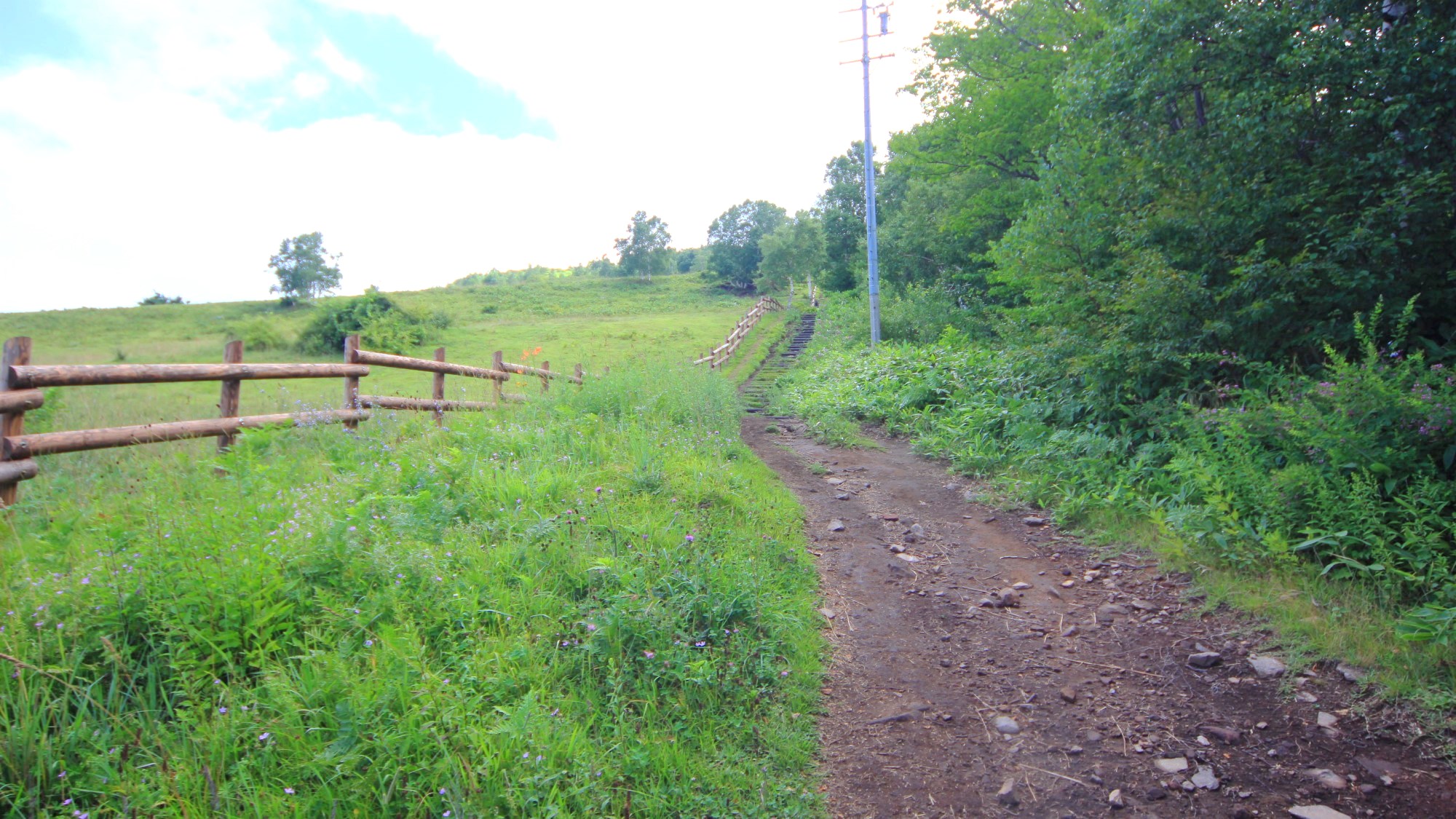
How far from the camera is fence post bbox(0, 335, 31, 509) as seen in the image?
4625 mm

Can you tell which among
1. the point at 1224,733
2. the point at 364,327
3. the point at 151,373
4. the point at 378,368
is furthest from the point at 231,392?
the point at 364,327

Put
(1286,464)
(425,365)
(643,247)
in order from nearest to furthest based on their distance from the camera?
(1286,464) → (425,365) → (643,247)

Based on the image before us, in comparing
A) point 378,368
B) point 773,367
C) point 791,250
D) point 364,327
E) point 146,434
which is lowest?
point 773,367

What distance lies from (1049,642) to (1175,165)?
17.8 ft

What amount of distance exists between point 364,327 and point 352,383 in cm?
2495

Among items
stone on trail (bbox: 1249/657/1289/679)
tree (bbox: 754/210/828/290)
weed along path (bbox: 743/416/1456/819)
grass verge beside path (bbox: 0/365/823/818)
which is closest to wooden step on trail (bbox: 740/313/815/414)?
weed along path (bbox: 743/416/1456/819)

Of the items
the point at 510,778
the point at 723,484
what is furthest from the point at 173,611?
the point at 723,484

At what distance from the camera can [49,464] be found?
5.23 metres

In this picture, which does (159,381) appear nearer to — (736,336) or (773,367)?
(773,367)

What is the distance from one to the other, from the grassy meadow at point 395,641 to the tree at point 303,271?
39728 mm

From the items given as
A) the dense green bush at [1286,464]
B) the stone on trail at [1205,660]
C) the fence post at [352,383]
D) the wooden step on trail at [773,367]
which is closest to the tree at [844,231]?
the wooden step on trail at [773,367]

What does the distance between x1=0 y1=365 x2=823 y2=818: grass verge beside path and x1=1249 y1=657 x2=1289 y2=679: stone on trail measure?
7.67 ft

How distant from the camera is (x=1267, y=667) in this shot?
3.72 metres

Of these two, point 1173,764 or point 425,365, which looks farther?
point 425,365
